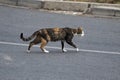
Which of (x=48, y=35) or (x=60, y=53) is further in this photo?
(x=60, y=53)

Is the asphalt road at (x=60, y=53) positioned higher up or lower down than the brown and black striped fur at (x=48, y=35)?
lower down

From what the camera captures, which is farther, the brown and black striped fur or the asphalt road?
the brown and black striped fur

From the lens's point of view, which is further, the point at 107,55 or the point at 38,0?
the point at 38,0

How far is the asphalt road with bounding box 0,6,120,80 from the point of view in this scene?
10516mm

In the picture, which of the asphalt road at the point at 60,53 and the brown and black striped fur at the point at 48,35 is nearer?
the asphalt road at the point at 60,53

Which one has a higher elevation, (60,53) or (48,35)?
(48,35)

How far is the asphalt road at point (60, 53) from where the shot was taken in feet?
34.5

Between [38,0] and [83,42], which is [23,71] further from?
[38,0]

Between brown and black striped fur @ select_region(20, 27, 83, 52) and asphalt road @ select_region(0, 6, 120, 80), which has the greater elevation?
brown and black striped fur @ select_region(20, 27, 83, 52)

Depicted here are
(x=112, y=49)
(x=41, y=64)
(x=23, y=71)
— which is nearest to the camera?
(x=23, y=71)

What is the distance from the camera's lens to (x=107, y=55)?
12.8m

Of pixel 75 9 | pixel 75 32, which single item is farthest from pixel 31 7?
pixel 75 32

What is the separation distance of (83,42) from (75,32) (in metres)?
1.53

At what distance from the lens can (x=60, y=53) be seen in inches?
496
